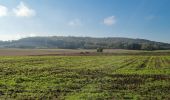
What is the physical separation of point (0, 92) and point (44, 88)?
319cm

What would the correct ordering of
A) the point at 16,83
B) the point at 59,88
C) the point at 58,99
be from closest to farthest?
the point at 58,99 → the point at 59,88 → the point at 16,83

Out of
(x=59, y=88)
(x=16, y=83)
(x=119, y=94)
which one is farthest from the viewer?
(x=16, y=83)

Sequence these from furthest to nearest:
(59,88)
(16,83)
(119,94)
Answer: (16,83) < (59,88) < (119,94)

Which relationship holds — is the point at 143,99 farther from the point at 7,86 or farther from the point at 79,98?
the point at 7,86

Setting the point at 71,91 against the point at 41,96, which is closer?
the point at 41,96

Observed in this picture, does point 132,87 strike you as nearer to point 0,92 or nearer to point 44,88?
point 44,88

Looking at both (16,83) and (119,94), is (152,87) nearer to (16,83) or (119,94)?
(119,94)

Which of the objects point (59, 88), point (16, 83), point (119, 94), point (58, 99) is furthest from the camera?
point (16, 83)

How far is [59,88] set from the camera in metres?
20.5

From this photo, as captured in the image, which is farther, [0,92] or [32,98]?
[0,92]

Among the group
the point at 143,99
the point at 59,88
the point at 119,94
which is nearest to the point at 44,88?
the point at 59,88

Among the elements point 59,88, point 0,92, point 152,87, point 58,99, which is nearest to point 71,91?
point 59,88

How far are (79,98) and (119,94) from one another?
2.94 m

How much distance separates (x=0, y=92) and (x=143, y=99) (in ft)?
31.3
